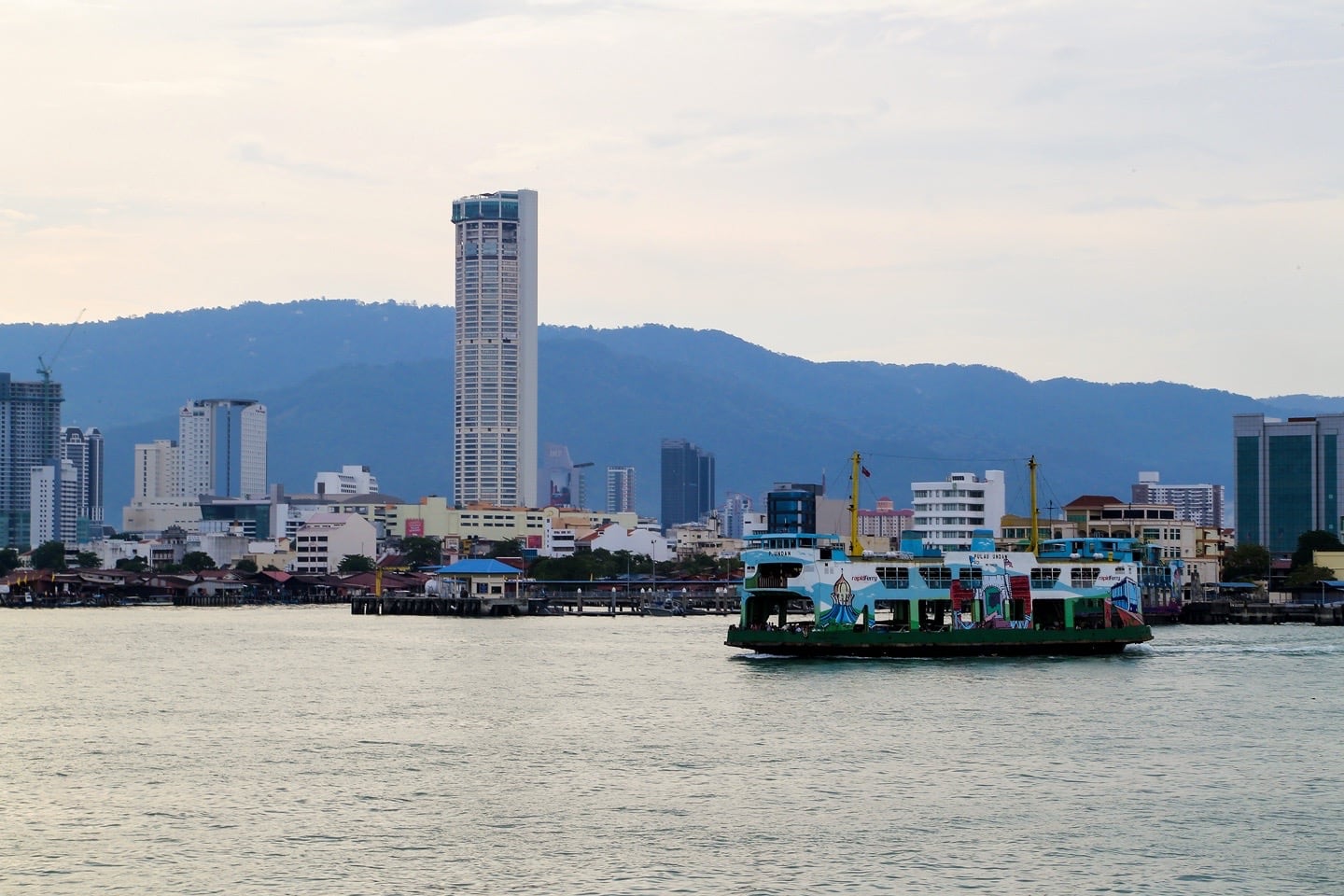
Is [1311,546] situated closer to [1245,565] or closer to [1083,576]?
[1245,565]

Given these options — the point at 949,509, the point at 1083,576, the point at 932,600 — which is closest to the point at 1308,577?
the point at 949,509

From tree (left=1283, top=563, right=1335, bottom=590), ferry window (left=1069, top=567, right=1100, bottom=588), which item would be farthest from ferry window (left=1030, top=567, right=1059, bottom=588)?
tree (left=1283, top=563, right=1335, bottom=590)

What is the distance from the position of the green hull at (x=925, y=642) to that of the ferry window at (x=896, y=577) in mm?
2002

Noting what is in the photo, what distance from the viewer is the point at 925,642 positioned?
79.1m

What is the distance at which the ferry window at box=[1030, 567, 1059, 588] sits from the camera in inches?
3246

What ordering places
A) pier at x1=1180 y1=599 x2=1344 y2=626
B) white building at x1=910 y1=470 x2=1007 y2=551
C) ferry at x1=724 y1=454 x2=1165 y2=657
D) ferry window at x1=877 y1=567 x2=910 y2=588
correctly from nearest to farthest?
ferry at x1=724 y1=454 x2=1165 y2=657, ferry window at x1=877 y1=567 x2=910 y2=588, pier at x1=1180 y1=599 x2=1344 y2=626, white building at x1=910 y1=470 x2=1007 y2=551

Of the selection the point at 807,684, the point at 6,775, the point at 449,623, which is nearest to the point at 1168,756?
Result: the point at 807,684

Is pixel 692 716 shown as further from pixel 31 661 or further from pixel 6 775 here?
pixel 31 661

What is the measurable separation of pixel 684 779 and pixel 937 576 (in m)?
36.3

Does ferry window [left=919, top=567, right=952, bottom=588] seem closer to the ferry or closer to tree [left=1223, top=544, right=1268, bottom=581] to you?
the ferry

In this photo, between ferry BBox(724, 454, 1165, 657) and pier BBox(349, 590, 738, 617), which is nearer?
ferry BBox(724, 454, 1165, 657)

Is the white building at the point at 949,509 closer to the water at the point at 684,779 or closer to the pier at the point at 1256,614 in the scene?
the pier at the point at 1256,614

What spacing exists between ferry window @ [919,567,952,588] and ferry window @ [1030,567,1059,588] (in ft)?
14.3

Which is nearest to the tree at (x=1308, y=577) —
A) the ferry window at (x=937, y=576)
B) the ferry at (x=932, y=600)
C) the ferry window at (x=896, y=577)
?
the ferry at (x=932, y=600)
